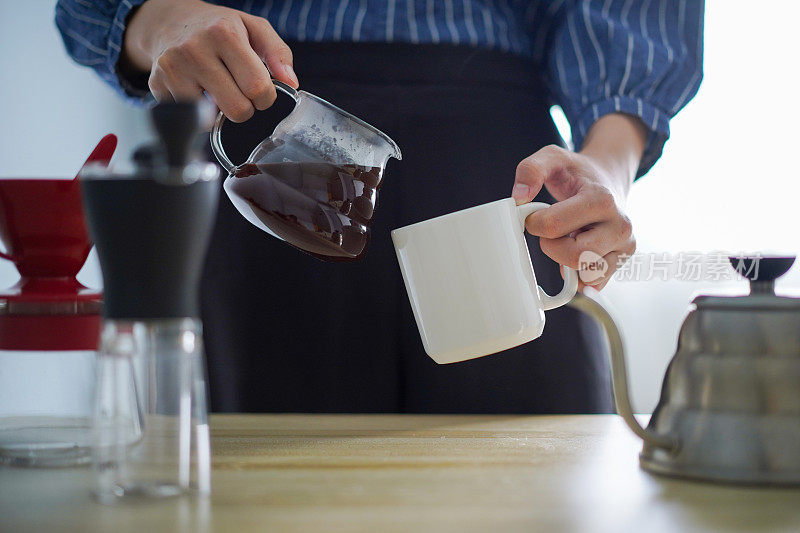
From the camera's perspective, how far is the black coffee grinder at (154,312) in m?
0.44

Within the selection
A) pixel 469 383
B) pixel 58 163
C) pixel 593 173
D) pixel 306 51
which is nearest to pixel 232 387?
pixel 469 383

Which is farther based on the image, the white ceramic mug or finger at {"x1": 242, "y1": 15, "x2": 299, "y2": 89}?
finger at {"x1": 242, "y1": 15, "x2": 299, "y2": 89}

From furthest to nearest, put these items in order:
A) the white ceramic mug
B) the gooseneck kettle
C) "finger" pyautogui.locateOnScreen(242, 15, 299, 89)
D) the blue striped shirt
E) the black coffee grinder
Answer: the blue striped shirt
"finger" pyautogui.locateOnScreen(242, 15, 299, 89)
the white ceramic mug
the gooseneck kettle
the black coffee grinder

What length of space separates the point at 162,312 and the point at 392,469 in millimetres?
205

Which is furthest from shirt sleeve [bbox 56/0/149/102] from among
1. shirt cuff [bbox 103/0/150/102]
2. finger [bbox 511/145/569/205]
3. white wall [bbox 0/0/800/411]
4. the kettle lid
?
white wall [bbox 0/0/800/411]

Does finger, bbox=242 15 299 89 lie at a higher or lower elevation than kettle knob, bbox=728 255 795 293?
higher

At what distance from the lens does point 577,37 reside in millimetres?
1093

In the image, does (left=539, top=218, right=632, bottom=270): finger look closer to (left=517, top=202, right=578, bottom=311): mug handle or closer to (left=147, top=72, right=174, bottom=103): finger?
(left=517, top=202, right=578, bottom=311): mug handle

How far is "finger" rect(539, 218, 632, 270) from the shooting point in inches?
32.8

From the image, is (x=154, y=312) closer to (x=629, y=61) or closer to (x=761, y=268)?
(x=761, y=268)

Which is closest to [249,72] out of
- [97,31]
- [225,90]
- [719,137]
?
[225,90]

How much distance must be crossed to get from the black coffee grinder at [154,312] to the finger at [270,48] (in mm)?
328

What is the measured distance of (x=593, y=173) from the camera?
882 millimetres

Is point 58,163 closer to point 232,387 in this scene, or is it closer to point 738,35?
point 232,387
